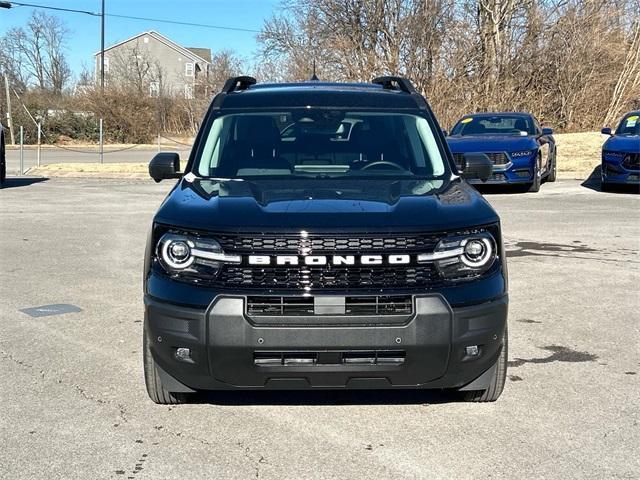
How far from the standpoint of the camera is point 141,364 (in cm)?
514

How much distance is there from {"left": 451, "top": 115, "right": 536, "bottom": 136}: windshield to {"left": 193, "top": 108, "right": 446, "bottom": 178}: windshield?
1157 cm

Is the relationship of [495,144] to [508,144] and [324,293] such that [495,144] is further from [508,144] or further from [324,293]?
[324,293]

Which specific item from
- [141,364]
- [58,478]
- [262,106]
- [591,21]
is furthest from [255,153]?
[591,21]

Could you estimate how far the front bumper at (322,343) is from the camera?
144 inches

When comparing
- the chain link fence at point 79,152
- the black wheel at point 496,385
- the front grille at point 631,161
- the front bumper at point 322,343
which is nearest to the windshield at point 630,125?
the front grille at point 631,161

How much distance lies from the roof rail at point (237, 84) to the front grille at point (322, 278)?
228cm

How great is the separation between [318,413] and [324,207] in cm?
112

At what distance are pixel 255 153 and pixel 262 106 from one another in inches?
16.2

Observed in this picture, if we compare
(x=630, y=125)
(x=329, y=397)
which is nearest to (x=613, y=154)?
(x=630, y=125)

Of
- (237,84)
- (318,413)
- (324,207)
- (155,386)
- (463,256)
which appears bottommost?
(318,413)

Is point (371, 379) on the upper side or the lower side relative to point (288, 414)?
upper

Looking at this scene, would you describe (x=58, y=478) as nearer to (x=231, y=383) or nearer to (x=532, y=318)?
(x=231, y=383)

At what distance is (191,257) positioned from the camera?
12.6 feet

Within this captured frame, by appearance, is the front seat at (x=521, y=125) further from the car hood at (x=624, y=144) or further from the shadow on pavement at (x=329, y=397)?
the shadow on pavement at (x=329, y=397)
